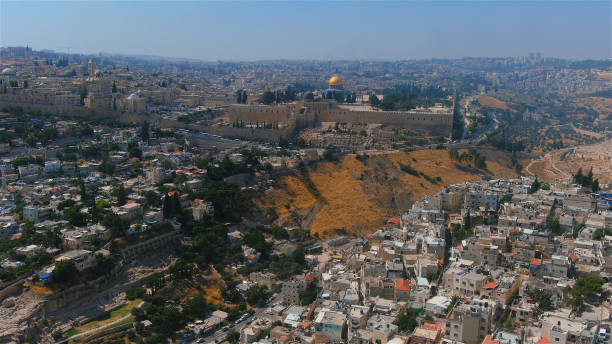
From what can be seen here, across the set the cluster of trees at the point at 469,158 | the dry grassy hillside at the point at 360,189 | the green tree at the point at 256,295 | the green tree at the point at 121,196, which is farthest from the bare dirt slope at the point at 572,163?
the green tree at the point at 121,196

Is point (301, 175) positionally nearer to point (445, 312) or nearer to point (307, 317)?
point (307, 317)

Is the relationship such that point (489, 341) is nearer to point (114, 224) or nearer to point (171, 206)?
point (114, 224)

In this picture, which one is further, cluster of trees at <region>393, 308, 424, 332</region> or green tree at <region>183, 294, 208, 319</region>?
green tree at <region>183, 294, 208, 319</region>

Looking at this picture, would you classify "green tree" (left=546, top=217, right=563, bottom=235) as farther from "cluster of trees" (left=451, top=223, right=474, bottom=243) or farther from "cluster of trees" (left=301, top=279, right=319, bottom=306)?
"cluster of trees" (left=301, top=279, right=319, bottom=306)

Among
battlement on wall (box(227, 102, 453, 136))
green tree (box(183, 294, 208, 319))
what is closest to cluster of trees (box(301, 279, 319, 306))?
green tree (box(183, 294, 208, 319))

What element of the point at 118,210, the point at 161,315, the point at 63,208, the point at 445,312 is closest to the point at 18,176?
the point at 63,208

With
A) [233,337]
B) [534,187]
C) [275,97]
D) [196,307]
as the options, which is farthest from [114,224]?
[275,97]
